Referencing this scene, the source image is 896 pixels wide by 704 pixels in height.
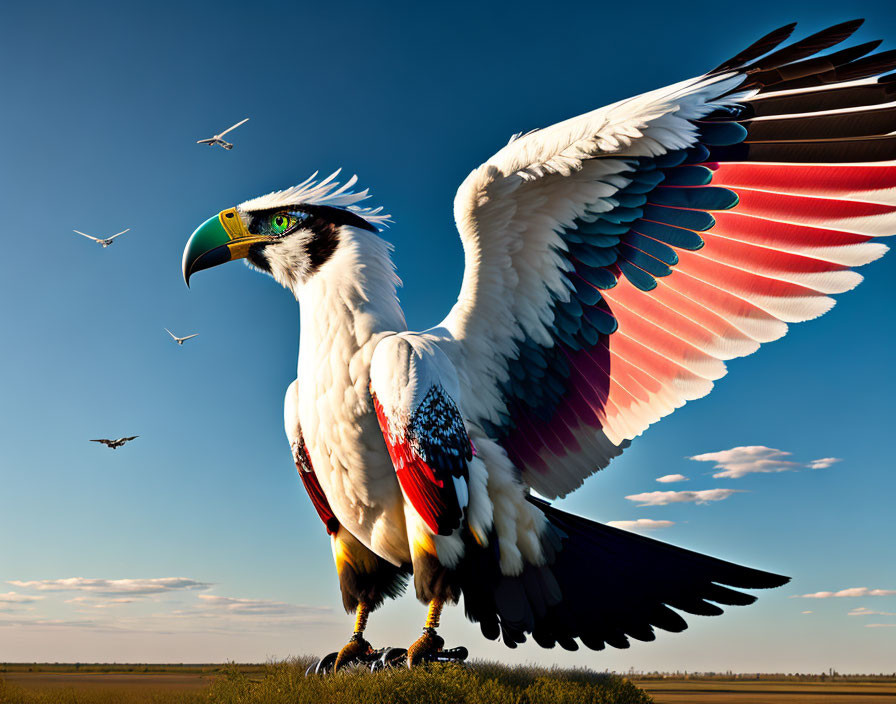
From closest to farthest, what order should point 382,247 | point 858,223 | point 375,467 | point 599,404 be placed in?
point 858,223 < point 375,467 < point 599,404 < point 382,247

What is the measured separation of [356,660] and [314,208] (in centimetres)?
407

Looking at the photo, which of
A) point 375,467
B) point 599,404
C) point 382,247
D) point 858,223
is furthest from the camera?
point 382,247

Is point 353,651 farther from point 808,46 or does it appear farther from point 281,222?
point 808,46

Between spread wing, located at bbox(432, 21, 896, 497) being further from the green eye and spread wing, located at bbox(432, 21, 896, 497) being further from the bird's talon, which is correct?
the bird's talon

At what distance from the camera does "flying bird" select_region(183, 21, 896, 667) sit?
15.8 ft

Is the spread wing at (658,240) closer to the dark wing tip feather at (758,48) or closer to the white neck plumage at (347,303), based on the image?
the dark wing tip feather at (758,48)

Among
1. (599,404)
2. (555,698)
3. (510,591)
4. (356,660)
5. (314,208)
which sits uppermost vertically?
(314,208)

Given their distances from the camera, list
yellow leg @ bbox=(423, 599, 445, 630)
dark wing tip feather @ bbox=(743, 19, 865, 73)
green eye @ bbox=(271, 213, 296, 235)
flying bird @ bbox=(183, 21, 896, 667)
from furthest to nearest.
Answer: green eye @ bbox=(271, 213, 296, 235) → yellow leg @ bbox=(423, 599, 445, 630) → flying bird @ bbox=(183, 21, 896, 667) → dark wing tip feather @ bbox=(743, 19, 865, 73)

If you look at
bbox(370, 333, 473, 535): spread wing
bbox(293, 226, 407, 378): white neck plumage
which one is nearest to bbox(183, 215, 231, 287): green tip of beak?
bbox(293, 226, 407, 378): white neck plumage

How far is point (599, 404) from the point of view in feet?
18.3

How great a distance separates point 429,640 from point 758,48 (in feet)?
17.1

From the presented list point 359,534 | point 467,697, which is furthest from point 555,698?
point 359,534

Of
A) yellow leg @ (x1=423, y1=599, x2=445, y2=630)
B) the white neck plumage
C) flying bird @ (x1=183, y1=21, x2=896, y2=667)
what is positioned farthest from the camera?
the white neck plumage

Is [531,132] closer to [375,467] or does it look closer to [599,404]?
[599,404]
